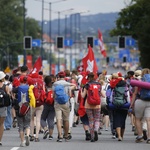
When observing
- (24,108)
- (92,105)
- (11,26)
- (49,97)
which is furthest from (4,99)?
(11,26)

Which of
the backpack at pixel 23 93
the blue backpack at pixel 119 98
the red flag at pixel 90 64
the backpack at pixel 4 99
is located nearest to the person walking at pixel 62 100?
the blue backpack at pixel 119 98

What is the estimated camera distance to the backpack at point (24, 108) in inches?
832

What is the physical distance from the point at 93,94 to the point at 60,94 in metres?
0.79

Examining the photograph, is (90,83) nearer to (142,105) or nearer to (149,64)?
(142,105)

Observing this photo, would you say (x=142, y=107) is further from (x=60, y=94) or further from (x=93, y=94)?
(x=60, y=94)

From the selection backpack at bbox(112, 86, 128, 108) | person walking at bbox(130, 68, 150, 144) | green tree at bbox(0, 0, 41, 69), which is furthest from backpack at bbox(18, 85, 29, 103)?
green tree at bbox(0, 0, 41, 69)

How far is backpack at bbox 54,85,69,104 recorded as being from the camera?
2277 cm

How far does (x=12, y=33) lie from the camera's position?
445 feet

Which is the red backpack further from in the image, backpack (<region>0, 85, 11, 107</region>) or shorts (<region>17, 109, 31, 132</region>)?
backpack (<region>0, 85, 11, 107</region>)

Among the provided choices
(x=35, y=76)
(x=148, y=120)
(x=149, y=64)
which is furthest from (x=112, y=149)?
(x=149, y=64)

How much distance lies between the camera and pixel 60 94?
22.8 meters

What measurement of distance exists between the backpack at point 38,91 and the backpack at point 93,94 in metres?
1.10

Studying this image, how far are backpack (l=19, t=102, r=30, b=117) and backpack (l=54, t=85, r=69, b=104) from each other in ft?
5.50

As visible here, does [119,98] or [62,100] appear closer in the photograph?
[62,100]
